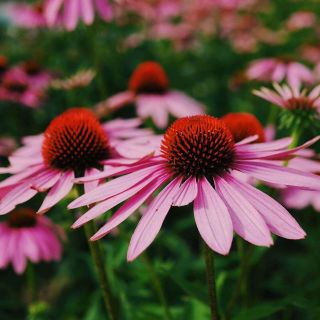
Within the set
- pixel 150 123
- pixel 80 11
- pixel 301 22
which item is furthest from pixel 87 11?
pixel 301 22

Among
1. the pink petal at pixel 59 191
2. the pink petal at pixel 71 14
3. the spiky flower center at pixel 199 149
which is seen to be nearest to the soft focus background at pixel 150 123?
the pink petal at pixel 71 14

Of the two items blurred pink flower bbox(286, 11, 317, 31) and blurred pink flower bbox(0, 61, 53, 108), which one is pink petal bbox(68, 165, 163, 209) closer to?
blurred pink flower bbox(0, 61, 53, 108)

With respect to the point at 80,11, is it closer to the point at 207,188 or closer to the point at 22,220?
the point at 22,220

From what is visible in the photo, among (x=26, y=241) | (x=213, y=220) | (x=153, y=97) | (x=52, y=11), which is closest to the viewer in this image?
(x=213, y=220)

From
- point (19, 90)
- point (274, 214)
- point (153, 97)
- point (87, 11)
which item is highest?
point (87, 11)

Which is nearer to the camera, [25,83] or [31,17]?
[25,83]

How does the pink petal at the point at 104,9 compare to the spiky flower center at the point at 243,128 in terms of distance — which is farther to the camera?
the pink petal at the point at 104,9

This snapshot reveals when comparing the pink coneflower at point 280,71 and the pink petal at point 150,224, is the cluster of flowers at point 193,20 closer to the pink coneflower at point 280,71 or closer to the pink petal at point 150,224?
the pink coneflower at point 280,71

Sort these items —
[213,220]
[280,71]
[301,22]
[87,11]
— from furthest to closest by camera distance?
[301,22] → [280,71] → [87,11] → [213,220]
